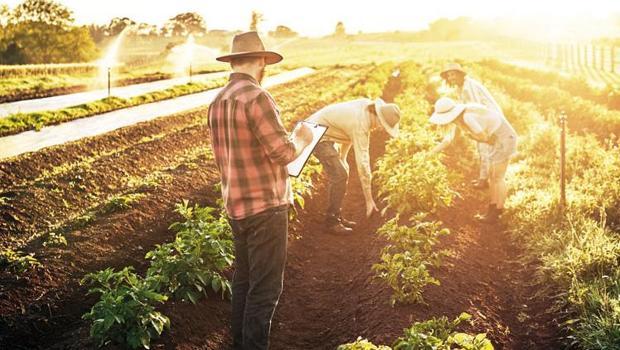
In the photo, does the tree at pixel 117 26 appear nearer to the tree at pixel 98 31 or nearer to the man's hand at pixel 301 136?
the tree at pixel 98 31

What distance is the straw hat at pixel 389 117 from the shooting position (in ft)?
21.3

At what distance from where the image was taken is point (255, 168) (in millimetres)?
3756

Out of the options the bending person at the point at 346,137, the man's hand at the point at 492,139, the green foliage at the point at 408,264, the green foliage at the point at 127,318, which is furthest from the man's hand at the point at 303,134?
the man's hand at the point at 492,139

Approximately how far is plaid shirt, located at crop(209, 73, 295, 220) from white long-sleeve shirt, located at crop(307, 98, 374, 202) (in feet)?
9.75

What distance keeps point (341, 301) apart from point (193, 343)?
5.28ft

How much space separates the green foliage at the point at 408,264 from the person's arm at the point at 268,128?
1761 millimetres

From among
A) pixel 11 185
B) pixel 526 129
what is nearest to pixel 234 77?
pixel 11 185

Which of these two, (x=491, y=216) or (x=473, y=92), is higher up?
(x=473, y=92)

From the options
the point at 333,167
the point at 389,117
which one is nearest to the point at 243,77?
the point at 389,117

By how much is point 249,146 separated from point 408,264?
82.3 inches

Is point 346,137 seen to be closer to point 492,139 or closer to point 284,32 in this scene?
point 492,139

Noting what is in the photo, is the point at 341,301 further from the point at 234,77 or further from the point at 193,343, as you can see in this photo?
the point at 234,77

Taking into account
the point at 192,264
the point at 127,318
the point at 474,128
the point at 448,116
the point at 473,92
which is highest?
the point at 473,92

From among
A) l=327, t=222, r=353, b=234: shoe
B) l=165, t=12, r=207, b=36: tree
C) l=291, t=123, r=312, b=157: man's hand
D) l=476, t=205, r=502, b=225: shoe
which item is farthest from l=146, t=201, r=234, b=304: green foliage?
l=165, t=12, r=207, b=36: tree
